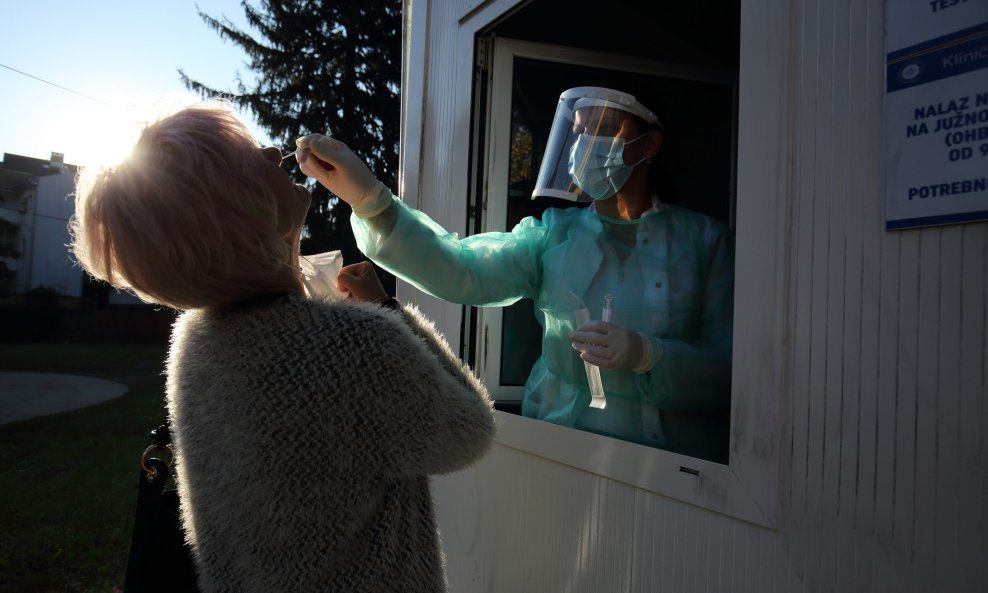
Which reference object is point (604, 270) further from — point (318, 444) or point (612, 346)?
point (318, 444)

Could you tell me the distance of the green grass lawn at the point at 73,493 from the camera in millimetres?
5617

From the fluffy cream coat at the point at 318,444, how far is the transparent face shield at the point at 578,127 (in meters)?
1.01

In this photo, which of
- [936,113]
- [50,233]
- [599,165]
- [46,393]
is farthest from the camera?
[50,233]

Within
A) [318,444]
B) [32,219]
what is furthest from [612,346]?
[32,219]

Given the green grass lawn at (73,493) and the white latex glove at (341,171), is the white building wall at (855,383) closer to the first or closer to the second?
the white latex glove at (341,171)

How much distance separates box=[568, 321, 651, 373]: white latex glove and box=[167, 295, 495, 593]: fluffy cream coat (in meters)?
0.55

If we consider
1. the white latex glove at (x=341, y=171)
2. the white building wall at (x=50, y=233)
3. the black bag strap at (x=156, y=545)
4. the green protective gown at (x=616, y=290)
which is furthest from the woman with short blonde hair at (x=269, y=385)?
the white building wall at (x=50, y=233)

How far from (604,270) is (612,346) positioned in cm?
41

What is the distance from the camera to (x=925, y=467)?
3.57 ft

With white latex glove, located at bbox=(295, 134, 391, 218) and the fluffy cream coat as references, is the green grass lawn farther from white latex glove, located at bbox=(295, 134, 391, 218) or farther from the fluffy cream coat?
the fluffy cream coat

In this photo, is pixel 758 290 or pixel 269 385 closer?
pixel 269 385

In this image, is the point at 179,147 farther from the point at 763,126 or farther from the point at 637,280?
the point at 637,280

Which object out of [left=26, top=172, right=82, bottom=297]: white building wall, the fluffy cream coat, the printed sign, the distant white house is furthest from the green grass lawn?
the printed sign

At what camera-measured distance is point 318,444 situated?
3.98 ft
